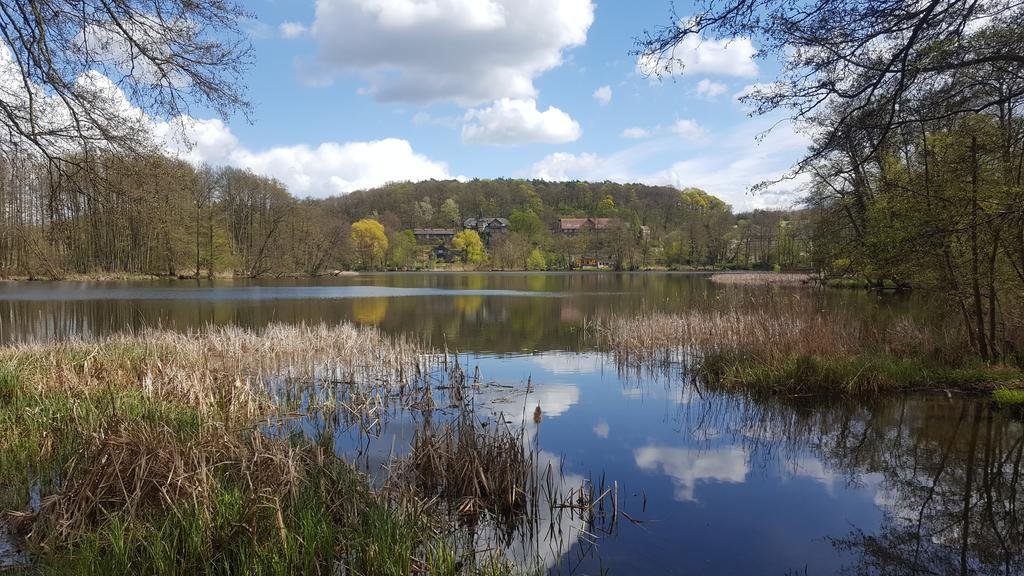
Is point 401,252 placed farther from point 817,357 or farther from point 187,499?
point 187,499

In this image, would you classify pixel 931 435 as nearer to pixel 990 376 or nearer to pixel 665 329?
pixel 990 376

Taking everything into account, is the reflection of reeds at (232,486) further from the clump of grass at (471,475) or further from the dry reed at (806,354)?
the dry reed at (806,354)

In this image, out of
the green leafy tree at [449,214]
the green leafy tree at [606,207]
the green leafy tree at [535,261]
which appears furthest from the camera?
the green leafy tree at [449,214]

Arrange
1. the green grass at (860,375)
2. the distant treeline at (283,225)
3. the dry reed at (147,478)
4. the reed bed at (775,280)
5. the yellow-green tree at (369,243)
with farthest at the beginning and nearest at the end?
the yellow-green tree at (369,243), the reed bed at (775,280), the green grass at (860,375), the distant treeline at (283,225), the dry reed at (147,478)

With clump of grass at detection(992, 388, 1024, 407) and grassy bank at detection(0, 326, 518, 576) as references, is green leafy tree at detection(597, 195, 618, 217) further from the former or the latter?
A: grassy bank at detection(0, 326, 518, 576)

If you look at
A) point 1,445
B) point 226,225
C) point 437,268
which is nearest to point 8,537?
point 1,445

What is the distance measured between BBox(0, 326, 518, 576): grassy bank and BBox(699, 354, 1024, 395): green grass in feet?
26.3

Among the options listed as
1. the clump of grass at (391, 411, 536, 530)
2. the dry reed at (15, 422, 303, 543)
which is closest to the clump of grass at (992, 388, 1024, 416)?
the clump of grass at (391, 411, 536, 530)

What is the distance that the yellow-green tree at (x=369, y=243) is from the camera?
296ft

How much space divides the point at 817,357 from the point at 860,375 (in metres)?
0.82

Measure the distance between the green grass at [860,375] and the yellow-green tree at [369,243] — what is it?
8272 cm

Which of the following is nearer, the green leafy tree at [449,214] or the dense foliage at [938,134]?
the dense foliage at [938,134]

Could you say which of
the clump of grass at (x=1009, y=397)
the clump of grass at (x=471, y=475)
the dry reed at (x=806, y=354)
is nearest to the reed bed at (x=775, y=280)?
the dry reed at (x=806, y=354)

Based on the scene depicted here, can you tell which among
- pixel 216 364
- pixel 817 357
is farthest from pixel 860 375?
pixel 216 364
